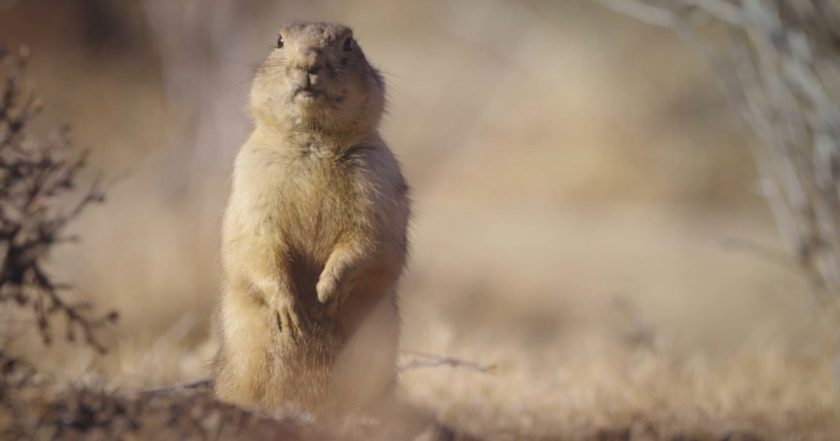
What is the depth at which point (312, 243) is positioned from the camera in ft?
13.8

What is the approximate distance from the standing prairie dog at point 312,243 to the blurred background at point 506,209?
0.68m

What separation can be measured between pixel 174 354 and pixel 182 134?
4.97 metres

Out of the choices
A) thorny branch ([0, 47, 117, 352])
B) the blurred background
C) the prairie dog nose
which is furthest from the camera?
the blurred background

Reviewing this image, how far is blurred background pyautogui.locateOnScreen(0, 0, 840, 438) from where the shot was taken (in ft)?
19.0

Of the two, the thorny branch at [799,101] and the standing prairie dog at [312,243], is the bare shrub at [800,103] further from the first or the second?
the standing prairie dog at [312,243]

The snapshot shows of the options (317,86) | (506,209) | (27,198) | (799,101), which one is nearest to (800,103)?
(799,101)

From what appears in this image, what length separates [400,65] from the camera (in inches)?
629

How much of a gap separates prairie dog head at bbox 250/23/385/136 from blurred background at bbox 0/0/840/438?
529 mm

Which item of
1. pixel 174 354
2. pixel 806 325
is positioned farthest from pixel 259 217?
pixel 806 325

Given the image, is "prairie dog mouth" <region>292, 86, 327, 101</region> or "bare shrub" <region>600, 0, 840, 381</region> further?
"bare shrub" <region>600, 0, 840, 381</region>

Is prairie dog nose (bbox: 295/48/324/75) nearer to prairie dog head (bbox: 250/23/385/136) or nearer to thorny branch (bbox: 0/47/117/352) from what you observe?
prairie dog head (bbox: 250/23/385/136)

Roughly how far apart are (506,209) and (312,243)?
8756 millimetres

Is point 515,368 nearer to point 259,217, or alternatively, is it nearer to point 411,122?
point 259,217

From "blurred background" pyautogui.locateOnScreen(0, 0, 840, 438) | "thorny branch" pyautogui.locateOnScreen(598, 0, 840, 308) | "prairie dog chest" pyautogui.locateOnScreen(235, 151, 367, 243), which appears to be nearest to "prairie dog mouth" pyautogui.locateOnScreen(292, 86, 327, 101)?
"prairie dog chest" pyautogui.locateOnScreen(235, 151, 367, 243)
